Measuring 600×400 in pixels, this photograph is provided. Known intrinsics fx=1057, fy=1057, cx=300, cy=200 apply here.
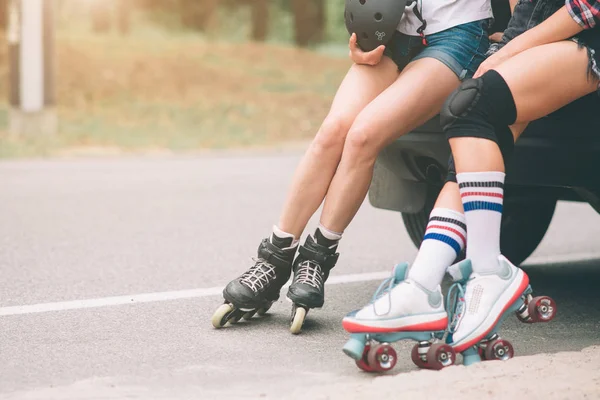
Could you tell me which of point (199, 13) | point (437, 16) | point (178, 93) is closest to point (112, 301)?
point (437, 16)

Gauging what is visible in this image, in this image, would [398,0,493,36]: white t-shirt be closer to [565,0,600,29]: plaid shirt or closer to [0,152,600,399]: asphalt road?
[565,0,600,29]: plaid shirt

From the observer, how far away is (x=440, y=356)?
10.8 ft

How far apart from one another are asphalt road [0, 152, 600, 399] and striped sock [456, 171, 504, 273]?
1.41ft

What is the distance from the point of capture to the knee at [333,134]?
386 cm

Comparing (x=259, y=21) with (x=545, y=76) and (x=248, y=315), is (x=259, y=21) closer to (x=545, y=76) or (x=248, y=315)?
(x=248, y=315)

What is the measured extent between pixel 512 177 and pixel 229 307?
1.17 metres

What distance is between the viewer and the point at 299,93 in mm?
22266

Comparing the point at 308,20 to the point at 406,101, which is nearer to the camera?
the point at 406,101

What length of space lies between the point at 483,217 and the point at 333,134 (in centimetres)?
73

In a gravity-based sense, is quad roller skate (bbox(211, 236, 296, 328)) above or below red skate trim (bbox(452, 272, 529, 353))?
below

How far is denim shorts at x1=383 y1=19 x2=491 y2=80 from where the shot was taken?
3.88 m

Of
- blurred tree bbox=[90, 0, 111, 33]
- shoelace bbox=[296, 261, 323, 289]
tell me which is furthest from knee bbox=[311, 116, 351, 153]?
blurred tree bbox=[90, 0, 111, 33]

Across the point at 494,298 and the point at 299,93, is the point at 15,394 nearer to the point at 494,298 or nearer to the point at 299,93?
the point at 494,298

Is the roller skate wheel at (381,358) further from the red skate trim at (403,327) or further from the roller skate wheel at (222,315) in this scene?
the roller skate wheel at (222,315)
